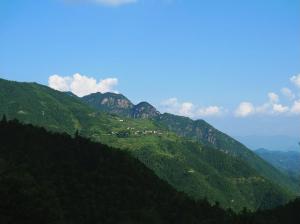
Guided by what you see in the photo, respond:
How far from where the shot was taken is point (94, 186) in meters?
200

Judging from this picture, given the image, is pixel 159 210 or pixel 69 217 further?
pixel 159 210

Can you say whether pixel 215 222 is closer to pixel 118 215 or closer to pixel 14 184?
pixel 118 215

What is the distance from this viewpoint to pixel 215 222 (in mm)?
184500

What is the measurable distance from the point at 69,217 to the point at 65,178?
34.9m

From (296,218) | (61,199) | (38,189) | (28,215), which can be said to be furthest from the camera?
(296,218)

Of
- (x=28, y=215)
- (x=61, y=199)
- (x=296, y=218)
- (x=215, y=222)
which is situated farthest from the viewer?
(x=296, y=218)

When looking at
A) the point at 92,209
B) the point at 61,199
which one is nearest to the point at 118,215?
the point at 92,209

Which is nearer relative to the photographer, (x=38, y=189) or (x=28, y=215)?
(x=28, y=215)

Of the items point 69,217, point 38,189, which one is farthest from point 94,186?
point 38,189

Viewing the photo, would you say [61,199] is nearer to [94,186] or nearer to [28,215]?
[94,186]

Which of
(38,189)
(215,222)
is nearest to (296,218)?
(215,222)

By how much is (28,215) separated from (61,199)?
274ft

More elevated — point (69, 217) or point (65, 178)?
point (65, 178)

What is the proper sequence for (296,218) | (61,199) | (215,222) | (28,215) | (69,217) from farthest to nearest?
1. (296,218)
2. (215,222)
3. (61,199)
4. (69,217)
5. (28,215)
